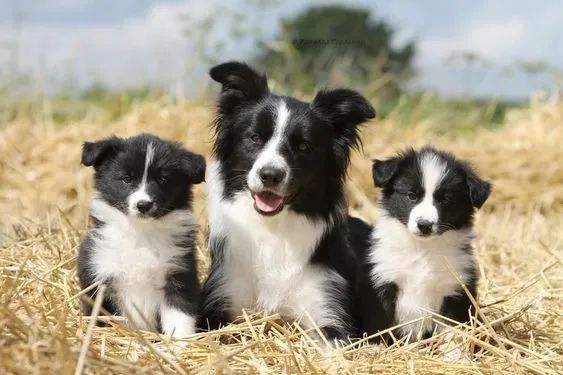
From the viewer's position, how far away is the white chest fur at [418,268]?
4.57 m

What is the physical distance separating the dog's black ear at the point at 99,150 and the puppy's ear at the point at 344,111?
122 cm

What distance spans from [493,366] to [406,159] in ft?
4.42

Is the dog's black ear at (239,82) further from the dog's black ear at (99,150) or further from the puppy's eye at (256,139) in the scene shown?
the dog's black ear at (99,150)

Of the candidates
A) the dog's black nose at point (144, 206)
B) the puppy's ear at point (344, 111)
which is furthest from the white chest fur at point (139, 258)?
the puppy's ear at point (344, 111)

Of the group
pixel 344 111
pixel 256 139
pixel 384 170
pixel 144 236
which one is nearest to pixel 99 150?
pixel 144 236

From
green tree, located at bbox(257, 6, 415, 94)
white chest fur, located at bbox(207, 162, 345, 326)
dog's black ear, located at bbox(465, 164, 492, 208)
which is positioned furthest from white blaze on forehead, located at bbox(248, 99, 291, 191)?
green tree, located at bbox(257, 6, 415, 94)

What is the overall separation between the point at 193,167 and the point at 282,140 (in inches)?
21.1

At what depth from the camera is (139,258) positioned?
4355 mm

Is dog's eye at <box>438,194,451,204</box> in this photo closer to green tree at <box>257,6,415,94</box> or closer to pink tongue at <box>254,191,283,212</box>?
pink tongue at <box>254,191,283,212</box>

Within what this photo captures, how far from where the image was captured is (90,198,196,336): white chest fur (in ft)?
14.2

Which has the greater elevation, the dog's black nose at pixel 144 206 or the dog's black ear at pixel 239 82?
the dog's black ear at pixel 239 82

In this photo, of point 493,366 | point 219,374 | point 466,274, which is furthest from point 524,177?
point 219,374

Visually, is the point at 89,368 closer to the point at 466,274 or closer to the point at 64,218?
the point at 466,274

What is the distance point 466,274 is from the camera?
4617 mm
